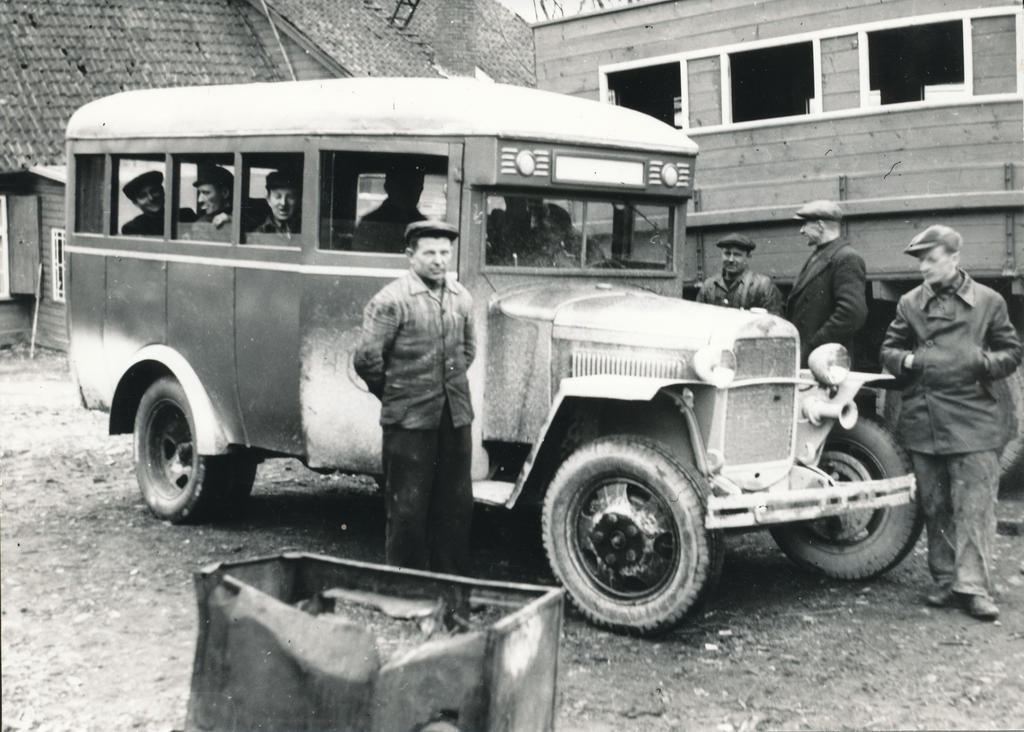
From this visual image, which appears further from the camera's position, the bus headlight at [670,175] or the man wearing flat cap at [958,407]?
the bus headlight at [670,175]

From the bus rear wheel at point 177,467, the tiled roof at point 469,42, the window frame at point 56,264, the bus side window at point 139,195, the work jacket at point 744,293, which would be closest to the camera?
the bus rear wheel at point 177,467

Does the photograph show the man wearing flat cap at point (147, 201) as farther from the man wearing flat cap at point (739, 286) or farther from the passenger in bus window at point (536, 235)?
the man wearing flat cap at point (739, 286)

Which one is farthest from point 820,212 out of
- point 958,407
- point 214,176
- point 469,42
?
point 469,42

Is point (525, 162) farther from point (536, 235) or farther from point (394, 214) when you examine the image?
point (394, 214)

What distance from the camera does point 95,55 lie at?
62.8 feet

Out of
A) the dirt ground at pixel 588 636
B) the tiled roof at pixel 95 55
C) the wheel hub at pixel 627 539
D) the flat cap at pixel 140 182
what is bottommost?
the dirt ground at pixel 588 636

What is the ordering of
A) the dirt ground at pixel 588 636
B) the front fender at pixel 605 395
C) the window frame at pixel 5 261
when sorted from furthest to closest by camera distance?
the window frame at pixel 5 261 → the front fender at pixel 605 395 → the dirt ground at pixel 588 636

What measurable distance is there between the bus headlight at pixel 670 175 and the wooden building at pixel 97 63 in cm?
1278

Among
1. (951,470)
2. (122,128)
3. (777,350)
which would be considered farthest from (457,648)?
(122,128)

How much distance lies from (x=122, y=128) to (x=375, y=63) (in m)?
15.8

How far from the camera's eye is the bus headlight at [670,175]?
22.0ft

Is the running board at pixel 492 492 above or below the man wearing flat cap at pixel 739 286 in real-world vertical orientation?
below

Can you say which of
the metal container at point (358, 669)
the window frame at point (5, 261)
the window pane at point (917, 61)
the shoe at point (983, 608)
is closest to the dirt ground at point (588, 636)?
the shoe at point (983, 608)

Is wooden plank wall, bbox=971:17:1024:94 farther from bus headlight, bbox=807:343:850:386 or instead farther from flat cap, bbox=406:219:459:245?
flat cap, bbox=406:219:459:245
